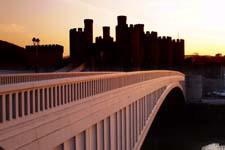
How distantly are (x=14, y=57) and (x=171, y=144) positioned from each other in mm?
32331

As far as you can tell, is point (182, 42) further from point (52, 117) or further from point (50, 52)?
point (52, 117)

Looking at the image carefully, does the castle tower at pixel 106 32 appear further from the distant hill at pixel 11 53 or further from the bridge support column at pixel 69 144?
the bridge support column at pixel 69 144

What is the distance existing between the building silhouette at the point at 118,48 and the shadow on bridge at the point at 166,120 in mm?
11628

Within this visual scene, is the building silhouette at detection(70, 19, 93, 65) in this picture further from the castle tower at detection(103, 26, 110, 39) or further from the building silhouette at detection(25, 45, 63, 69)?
the castle tower at detection(103, 26, 110, 39)

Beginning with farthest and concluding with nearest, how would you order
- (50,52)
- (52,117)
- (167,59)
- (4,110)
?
(167,59) < (50,52) < (52,117) < (4,110)

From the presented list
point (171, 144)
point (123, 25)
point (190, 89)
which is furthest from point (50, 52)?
point (171, 144)

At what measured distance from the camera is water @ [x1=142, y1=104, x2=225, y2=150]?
4481 centimetres

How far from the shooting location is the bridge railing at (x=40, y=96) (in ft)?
22.4

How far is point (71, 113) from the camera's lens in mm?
9641

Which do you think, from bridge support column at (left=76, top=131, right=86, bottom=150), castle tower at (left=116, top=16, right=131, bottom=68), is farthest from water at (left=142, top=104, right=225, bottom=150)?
bridge support column at (left=76, top=131, right=86, bottom=150)

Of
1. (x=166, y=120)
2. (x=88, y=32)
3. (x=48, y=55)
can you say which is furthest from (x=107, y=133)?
(x=88, y=32)

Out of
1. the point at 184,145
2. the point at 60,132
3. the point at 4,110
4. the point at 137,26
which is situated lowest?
the point at 184,145

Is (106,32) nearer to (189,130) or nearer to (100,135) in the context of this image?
(189,130)

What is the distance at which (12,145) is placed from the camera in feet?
22.1
